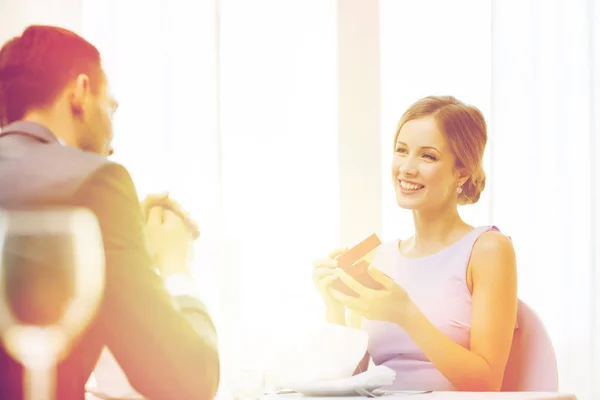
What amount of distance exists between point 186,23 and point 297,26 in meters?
0.48

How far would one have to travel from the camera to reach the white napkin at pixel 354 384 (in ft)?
4.41

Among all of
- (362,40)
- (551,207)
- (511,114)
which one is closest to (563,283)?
(551,207)

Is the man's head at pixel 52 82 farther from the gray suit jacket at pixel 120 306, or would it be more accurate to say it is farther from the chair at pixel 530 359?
the chair at pixel 530 359

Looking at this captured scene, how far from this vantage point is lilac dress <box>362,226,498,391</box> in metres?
1.76

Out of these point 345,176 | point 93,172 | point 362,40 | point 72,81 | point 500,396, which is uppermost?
point 362,40

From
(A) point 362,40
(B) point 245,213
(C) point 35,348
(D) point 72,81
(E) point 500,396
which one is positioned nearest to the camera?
(C) point 35,348

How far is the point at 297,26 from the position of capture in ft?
10.5

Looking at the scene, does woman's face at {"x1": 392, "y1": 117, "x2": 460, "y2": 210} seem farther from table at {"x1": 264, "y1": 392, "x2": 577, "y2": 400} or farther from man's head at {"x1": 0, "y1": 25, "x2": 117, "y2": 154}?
man's head at {"x1": 0, "y1": 25, "x2": 117, "y2": 154}

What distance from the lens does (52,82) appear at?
3.32ft

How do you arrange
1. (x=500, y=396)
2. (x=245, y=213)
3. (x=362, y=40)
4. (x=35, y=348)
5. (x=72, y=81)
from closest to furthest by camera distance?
(x=35, y=348)
(x=72, y=81)
(x=500, y=396)
(x=245, y=213)
(x=362, y=40)

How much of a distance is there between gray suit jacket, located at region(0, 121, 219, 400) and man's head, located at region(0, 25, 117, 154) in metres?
0.10

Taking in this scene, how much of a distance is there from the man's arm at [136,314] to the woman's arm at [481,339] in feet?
2.48

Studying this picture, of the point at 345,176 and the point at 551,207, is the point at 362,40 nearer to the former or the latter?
the point at 345,176

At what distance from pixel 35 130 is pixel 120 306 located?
27 centimetres
